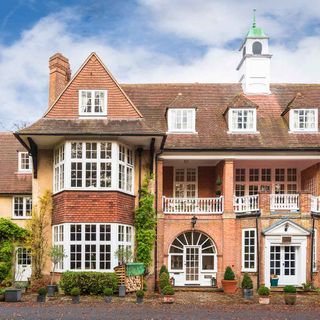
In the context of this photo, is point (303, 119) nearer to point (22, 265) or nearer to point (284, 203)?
point (284, 203)

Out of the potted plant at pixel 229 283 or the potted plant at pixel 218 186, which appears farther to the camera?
the potted plant at pixel 218 186

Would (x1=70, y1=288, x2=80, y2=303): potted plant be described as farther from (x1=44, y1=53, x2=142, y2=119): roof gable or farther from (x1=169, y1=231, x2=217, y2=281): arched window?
(x1=44, y1=53, x2=142, y2=119): roof gable

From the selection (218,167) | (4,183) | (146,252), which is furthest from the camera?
(4,183)

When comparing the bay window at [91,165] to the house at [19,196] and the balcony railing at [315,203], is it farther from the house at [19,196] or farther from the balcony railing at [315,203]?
the balcony railing at [315,203]

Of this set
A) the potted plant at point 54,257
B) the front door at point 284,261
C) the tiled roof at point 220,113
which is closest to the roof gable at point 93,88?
the tiled roof at point 220,113

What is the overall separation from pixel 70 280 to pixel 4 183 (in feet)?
A: 35.0

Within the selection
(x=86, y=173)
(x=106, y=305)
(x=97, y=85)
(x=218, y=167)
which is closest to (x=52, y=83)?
Answer: (x=97, y=85)

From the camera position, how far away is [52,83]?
34469mm

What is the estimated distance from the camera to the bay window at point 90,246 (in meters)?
28.1

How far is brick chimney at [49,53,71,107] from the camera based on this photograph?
112 feet

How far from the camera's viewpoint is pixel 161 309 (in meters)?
22.5

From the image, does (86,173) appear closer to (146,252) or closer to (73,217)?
(73,217)

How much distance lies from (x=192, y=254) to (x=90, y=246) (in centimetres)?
594

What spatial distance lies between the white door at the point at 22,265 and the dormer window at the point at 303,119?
1619 cm
